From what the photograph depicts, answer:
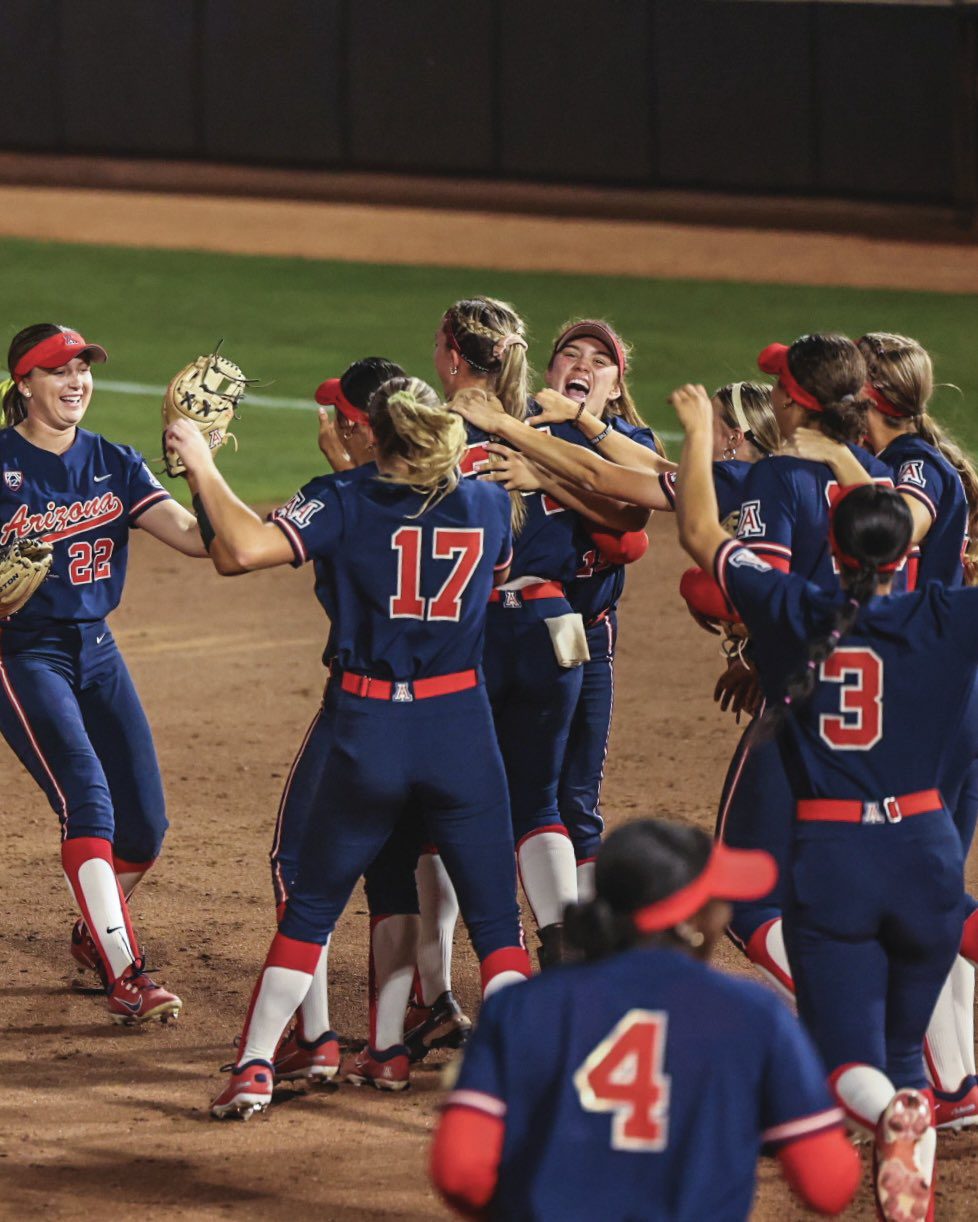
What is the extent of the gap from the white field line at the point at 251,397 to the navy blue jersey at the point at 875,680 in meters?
11.3

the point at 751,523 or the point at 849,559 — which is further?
the point at 751,523

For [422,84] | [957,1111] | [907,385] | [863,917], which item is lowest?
[957,1111]

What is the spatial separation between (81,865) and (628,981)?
3154 millimetres

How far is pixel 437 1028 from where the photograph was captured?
5.48 metres

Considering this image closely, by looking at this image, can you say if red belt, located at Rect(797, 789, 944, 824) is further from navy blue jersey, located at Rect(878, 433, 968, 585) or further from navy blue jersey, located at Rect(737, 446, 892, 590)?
navy blue jersey, located at Rect(878, 433, 968, 585)

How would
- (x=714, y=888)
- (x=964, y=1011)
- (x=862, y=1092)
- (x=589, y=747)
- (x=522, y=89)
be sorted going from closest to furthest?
(x=714, y=888) < (x=862, y=1092) < (x=964, y=1011) < (x=589, y=747) < (x=522, y=89)

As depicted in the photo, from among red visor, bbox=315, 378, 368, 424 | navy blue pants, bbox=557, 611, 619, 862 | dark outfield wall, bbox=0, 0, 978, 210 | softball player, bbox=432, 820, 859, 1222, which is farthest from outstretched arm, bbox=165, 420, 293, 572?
dark outfield wall, bbox=0, 0, 978, 210

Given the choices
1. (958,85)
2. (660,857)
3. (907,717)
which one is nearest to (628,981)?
(660,857)

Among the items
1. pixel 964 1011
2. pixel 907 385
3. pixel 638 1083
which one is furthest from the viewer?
pixel 907 385

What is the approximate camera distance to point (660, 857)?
280 centimetres

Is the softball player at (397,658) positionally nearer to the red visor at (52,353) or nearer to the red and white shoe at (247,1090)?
the red and white shoe at (247,1090)

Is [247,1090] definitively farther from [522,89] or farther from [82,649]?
[522,89]

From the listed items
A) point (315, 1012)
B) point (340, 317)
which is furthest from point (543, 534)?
point (340, 317)

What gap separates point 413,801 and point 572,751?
1.16 m
